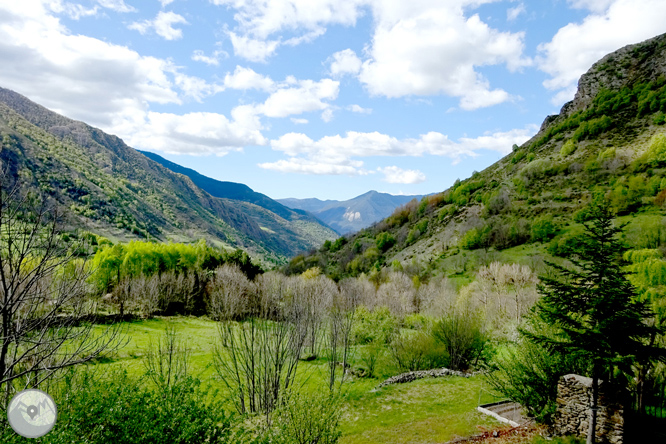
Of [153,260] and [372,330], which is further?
[153,260]

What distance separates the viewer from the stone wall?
598 inches

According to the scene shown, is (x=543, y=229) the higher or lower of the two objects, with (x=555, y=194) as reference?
lower

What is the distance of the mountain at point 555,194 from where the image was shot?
253ft

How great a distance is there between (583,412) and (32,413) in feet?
64.9

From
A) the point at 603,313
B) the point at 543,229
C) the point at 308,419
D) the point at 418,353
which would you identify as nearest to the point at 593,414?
the point at 603,313

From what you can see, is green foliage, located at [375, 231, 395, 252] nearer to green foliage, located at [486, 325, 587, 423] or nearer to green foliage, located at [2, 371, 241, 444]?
green foliage, located at [486, 325, 587, 423]

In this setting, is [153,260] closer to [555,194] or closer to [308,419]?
[308,419]

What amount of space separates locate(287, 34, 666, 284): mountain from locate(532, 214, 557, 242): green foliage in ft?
0.64

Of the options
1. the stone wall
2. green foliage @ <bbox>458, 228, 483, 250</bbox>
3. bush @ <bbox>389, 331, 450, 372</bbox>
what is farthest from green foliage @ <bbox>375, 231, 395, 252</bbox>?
the stone wall

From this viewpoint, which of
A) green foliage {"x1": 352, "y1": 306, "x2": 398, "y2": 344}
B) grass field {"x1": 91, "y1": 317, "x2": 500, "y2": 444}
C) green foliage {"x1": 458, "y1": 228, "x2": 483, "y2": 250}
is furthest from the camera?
green foliage {"x1": 458, "y1": 228, "x2": 483, "y2": 250}

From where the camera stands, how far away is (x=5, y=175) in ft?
27.5

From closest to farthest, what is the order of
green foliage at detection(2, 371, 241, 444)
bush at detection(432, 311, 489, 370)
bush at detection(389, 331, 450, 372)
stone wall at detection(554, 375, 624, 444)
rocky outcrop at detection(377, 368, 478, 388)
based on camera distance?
green foliage at detection(2, 371, 241, 444) < stone wall at detection(554, 375, 624, 444) < rocky outcrop at detection(377, 368, 478, 388) < bush at detection(432, 311, 489, 370) < bush at detection(389, 331, 450, 372)

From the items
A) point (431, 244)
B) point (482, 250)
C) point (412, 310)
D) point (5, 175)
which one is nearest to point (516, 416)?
point (5, 175)

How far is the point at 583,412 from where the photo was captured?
1620 cm
